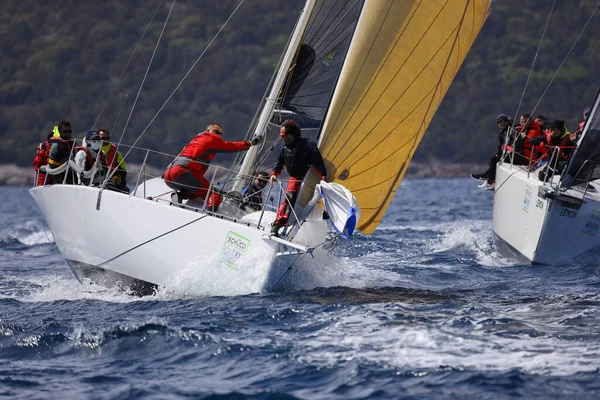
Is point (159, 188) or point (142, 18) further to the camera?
point (142, 18)

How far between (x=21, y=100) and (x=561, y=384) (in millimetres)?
64451

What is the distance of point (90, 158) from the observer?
10.2m

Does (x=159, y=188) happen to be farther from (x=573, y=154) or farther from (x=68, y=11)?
(x=68, y=11)

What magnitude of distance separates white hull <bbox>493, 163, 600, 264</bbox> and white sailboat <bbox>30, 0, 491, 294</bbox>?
7.14 feet

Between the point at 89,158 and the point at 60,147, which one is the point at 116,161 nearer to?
the point at 89,158

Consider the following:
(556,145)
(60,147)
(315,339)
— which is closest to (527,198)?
(556,145)

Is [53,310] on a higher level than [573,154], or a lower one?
lower

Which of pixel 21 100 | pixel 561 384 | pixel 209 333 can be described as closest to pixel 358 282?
pixel 209 333

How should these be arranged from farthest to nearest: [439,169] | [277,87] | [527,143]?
1. [439,169]
2. [527,143]
3. [277,87]

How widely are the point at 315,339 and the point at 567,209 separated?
5.26 m

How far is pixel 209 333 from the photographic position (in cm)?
705

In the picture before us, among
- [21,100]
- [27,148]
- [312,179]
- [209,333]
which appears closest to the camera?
[209,333]

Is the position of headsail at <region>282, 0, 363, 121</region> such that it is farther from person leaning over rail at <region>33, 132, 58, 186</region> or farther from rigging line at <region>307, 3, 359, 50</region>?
person leaning over rail at <region>33, 132, 58, 186</region>

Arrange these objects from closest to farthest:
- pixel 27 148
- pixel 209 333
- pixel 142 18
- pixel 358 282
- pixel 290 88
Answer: pixel 209 333 → pixel 358 282 → pixel 290 88 → pixel 27 148 → pixel 142 18
